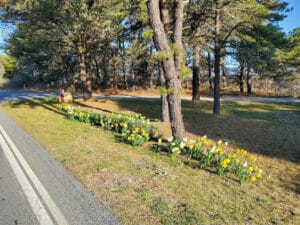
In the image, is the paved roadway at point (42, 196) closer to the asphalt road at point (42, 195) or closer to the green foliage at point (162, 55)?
the asphalt road at point (42, 195)

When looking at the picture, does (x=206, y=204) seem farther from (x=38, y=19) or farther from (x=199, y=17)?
(x=38, y=19)

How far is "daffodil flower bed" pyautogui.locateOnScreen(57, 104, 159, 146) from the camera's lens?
878 centimetres

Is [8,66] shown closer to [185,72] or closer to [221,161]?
[185,72]

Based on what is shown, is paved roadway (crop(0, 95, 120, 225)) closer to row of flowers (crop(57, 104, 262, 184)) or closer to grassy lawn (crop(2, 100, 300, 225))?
grassy lawn (crop(2, 100, 300, 225))

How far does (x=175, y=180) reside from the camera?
602cm

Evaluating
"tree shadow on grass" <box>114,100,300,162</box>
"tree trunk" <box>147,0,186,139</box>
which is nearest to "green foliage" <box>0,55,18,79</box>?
"tree shadow on grass" <box>114,100,300,162</box>

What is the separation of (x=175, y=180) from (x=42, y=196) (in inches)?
99.8

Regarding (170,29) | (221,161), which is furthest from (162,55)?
(170,29)

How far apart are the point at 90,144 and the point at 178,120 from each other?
9.16 feet

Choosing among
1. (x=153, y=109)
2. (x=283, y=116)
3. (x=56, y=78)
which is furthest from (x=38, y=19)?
(x=56, y=78)

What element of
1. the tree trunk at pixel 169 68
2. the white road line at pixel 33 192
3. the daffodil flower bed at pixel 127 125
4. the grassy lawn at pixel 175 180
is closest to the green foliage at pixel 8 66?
the daffodil flower bed at pixel 127 125

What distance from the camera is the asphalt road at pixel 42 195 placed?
4367mm

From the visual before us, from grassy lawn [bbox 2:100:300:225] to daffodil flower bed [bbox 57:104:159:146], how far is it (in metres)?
0.30

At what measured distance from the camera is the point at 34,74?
48969 mm
